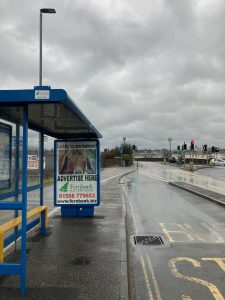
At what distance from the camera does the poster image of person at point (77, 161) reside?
11062 millimetres

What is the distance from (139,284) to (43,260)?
179cm

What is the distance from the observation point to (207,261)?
7.06 meters

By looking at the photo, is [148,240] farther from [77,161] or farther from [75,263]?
[77,161]

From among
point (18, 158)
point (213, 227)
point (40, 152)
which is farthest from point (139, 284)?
point (213, 227)

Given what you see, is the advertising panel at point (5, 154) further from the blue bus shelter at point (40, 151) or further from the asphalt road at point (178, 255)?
the asphalt road at point (178, 255)

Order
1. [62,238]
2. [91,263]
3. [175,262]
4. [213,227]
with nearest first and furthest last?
[91,263] < [175,262] < [62,238] < [213,227]

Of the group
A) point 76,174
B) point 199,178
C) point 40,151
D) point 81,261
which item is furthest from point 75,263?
point 199,178

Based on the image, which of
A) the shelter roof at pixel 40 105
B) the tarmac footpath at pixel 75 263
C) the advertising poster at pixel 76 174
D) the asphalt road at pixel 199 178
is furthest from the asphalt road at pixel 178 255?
the asphalt road at pixel 199 178

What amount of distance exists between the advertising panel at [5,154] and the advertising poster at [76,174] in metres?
4.32

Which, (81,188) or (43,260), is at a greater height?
(81,188)

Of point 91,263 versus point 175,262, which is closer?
point 91,263

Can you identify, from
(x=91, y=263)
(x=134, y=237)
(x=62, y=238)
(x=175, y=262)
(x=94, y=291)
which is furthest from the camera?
(x=134, y=237)

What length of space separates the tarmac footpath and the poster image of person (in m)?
1.53

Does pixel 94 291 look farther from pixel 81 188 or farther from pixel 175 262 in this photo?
pixel 81 188
